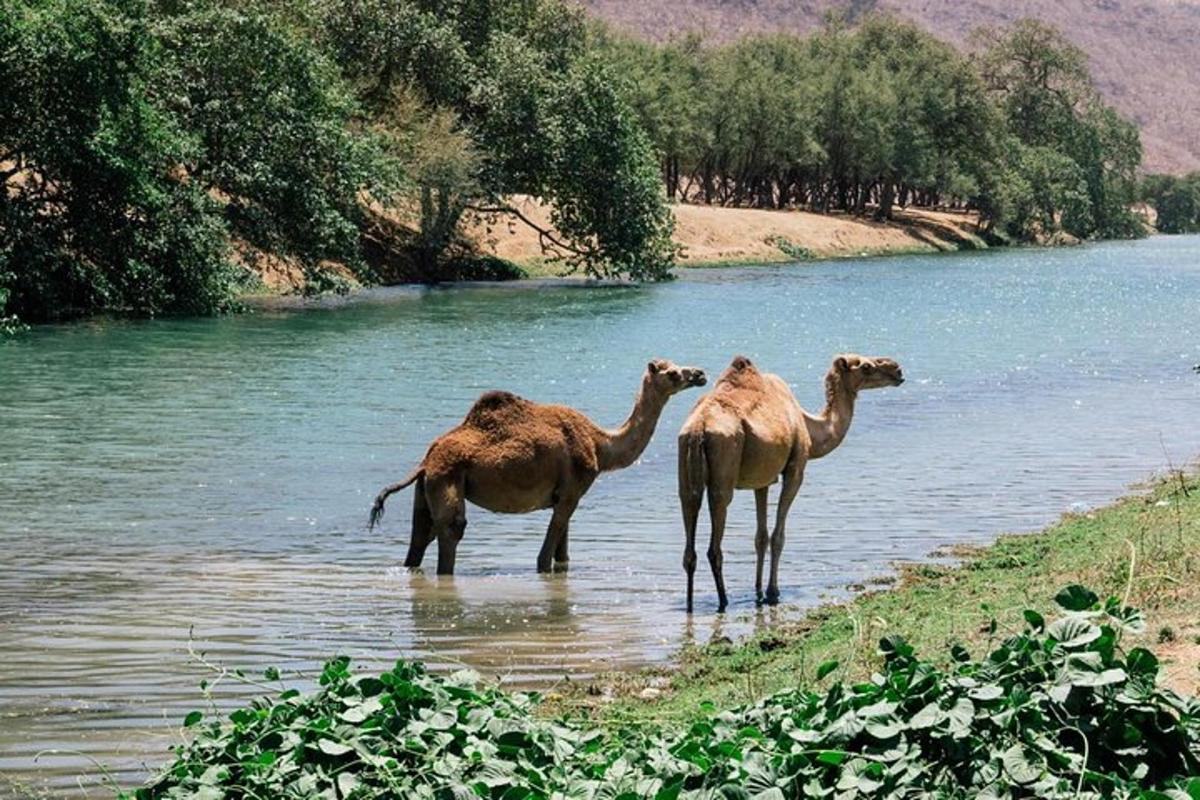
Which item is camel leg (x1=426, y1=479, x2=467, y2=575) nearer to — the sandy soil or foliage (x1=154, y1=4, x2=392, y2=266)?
foliage (x1=154, y1=4, x2=392, y2=266)

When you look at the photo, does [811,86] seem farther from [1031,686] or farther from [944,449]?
[1031,686]

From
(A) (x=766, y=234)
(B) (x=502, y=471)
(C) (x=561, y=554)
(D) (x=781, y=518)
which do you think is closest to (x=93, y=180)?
(C) (x=561, y=554)

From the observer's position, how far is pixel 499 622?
1241 cm

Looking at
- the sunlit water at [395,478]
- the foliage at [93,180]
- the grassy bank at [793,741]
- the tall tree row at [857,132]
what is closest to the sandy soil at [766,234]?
the tall tree row at [857,132]

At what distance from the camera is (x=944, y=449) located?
2194 centimetres

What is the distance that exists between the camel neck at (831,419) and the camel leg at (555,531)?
6.41ft

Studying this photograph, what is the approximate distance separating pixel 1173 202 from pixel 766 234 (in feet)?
295

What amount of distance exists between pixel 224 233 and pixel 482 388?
49.9 ft

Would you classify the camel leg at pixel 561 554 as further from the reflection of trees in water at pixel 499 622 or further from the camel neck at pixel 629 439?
the camel neck at pixel 629 439

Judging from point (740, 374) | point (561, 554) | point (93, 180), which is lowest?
point (561, 554)

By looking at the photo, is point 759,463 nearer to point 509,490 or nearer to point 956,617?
point 509,490

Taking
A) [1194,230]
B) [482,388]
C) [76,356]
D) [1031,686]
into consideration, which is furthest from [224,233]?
[1194,230]

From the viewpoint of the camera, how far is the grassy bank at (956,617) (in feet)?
Answer: 29.8

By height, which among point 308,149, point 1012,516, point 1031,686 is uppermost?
point 308,149
